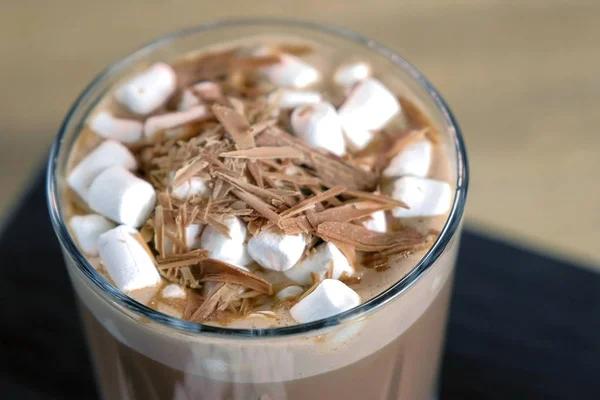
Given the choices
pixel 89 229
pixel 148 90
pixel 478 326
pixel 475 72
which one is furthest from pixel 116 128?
pixel 475 72

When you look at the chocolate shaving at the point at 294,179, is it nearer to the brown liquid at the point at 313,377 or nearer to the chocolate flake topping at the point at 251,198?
the chocolate flake topping at the point at 251,198

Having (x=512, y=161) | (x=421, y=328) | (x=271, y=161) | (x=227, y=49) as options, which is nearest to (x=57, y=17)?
(x=227, y=49)

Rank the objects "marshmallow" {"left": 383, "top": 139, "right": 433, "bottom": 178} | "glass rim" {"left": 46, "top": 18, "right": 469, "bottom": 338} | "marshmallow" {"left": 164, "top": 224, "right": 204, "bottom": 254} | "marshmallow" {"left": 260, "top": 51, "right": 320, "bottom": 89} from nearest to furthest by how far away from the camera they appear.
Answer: "glass rim" {"left": 46, "top": 18, "right": 469, "bottom": 338} → "marshmallow" {"left": 164, "top": 224, "right": 204, "bottom": 254} → "marshmallow" {"left": 383, "top": 139, "right": 433, "bottom": 178} → "marshmallow" {"left": 260, "top": 51, "right": 320, "bottom": 89}

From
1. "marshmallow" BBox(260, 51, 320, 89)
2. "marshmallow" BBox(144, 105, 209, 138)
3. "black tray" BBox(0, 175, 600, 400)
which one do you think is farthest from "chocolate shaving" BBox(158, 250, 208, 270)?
"black tray" BBox(0, 175, 600, 400)

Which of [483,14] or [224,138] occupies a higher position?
[224,138]

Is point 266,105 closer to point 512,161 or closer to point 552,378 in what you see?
point 552,378

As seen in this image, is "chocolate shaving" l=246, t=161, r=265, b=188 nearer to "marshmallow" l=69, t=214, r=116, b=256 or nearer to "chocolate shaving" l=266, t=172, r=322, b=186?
"chocolate shaving" l=266, t=172, r=322, b=186

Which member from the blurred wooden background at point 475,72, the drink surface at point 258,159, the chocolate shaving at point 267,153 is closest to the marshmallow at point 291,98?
the drink surface at point 258,159
